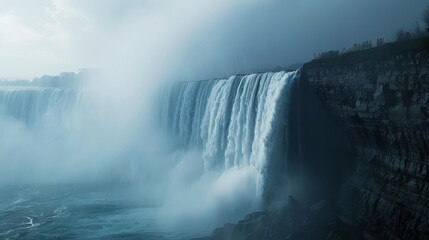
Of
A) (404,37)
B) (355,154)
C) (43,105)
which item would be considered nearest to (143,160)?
(43,105)

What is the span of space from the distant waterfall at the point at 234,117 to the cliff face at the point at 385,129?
7.39ft

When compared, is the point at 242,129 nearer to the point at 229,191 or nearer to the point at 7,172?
the point at 229,191

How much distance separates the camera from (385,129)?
14727mm

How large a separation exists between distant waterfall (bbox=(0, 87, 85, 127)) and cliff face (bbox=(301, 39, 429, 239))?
24.5 meters

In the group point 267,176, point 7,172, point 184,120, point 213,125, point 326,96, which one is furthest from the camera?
point 7,172

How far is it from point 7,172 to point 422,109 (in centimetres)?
3025

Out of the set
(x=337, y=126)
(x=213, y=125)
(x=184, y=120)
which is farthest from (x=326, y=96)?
(x=184, y=120)

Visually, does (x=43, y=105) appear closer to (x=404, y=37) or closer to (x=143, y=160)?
(x=143, y=160)

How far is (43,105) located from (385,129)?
1189 inches

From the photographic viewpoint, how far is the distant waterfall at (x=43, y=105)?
37656 millimetres

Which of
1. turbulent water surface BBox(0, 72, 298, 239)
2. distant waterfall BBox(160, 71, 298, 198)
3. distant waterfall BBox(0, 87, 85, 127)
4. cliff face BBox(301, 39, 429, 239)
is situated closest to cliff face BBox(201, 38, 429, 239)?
cliff face BBox(301, 39, 429, 239)

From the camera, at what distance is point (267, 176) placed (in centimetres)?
1964

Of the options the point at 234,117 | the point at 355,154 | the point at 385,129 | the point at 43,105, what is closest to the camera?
the point at 385,129

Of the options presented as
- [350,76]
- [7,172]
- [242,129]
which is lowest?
[7,172]
